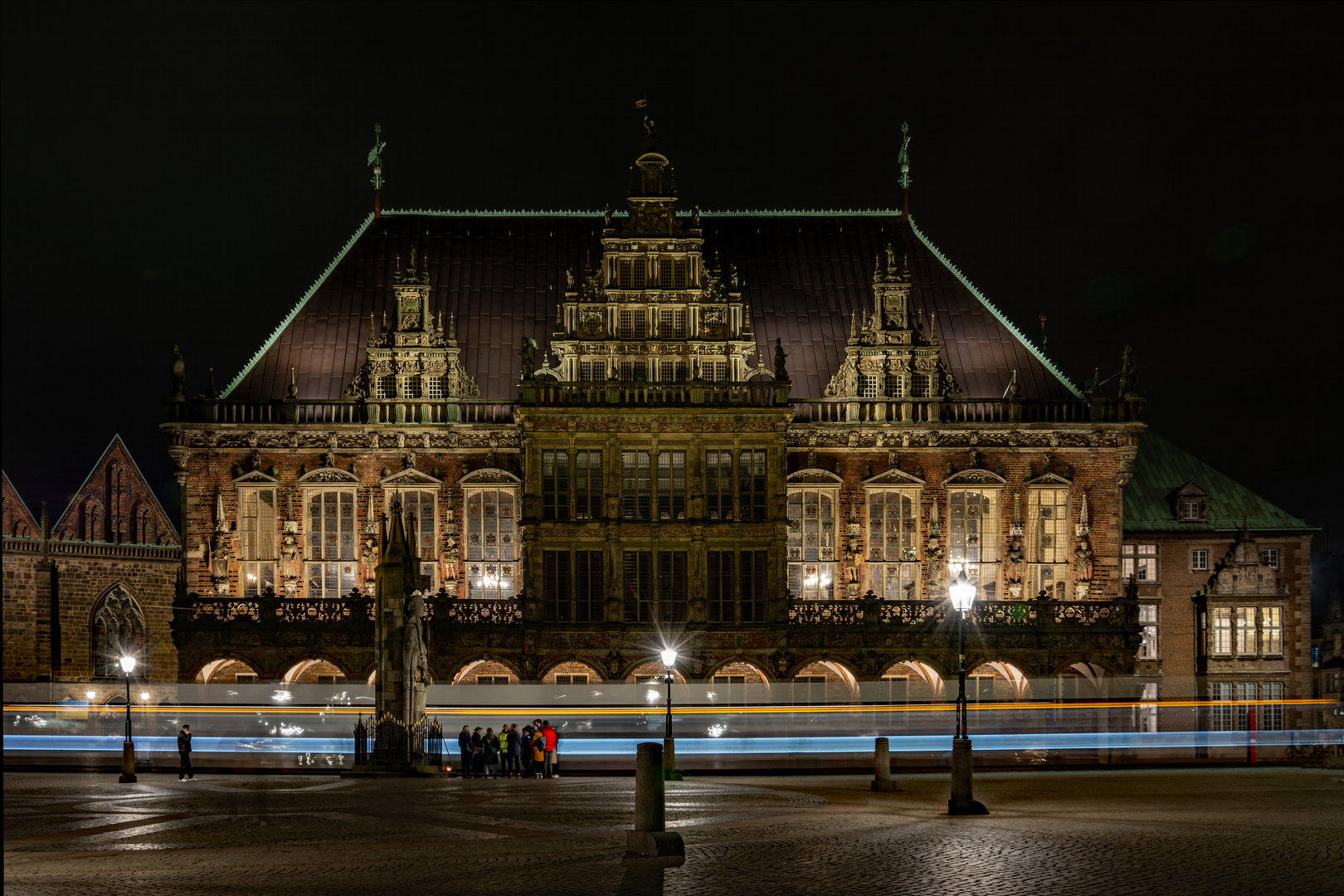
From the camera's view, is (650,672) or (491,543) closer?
(650,672)

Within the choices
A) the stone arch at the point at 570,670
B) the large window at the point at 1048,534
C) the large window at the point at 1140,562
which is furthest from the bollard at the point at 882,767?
the large window at the point at 1140,562

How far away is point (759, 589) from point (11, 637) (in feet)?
93.6

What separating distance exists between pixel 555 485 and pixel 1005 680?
15.4 meters

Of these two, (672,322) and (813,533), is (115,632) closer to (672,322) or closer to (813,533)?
(672,322)

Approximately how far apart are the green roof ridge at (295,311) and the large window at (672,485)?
1446cm

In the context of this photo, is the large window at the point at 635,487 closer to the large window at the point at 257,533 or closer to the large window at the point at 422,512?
the large window at the point at 422,512

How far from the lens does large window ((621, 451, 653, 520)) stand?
4547 centimetres

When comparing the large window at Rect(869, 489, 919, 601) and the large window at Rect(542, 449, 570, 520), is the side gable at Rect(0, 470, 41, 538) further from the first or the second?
the large window at Rect(869, 489, 919, 601)

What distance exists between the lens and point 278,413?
1870 inches

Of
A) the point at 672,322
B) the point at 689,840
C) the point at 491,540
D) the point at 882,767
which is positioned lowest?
the point at 882,767

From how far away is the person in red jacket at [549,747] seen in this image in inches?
1284

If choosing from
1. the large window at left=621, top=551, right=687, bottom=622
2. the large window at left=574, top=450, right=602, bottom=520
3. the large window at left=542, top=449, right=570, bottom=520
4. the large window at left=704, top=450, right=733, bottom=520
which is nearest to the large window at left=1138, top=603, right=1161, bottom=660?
the large window at left=704, top=450, right=733, bottom=520

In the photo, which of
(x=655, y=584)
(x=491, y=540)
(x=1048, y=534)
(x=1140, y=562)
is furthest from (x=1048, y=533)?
(x=491, y=540)

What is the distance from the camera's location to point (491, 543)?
47250 mm
